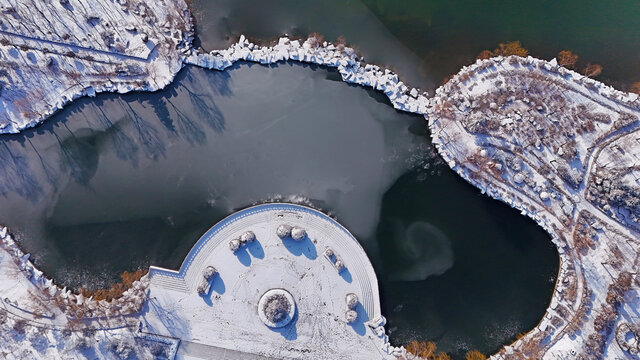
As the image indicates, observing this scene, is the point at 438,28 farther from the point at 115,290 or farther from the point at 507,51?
the point at 115,290

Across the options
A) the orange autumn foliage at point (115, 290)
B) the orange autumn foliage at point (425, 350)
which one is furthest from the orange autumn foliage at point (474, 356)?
the orange autumn foliage at point (115, 290)

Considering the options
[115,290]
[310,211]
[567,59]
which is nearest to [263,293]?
[310,211]

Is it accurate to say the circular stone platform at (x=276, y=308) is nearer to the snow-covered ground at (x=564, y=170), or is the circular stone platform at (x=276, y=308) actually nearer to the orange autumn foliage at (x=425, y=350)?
the orange autumn foliage at (x=425, y=350)

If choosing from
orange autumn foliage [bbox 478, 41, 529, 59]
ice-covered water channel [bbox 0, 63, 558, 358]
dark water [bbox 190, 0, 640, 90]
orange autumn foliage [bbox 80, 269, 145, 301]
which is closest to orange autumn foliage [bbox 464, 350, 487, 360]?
ice-covered water channel [bbox 0, 63, 558, 358]

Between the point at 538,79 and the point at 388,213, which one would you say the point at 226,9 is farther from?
the point at 538,79

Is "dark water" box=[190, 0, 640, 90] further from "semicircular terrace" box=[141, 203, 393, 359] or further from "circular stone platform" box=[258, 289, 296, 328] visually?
"circular stone platform" box=[258, 289, 296, 328]

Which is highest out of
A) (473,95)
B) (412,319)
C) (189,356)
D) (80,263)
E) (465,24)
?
(465,24)

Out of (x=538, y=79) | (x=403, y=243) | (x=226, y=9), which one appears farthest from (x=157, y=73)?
(x=538, y=79)
